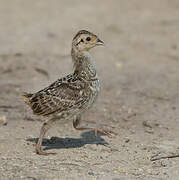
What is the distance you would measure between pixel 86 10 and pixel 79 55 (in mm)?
8436

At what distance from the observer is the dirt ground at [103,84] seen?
740cm

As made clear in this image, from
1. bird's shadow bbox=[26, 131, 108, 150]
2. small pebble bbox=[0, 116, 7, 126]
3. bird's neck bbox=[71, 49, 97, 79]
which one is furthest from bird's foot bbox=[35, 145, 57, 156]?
small pebble bbox=[0, 116, 7, 126]

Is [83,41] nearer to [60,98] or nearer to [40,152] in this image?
[60,98]

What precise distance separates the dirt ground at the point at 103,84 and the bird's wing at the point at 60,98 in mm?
641

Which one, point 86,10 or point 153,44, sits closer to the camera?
point 153,44

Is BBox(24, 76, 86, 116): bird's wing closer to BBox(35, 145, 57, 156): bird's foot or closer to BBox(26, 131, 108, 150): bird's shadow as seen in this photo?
BBox(35, 145, 57, 156): bird's foot

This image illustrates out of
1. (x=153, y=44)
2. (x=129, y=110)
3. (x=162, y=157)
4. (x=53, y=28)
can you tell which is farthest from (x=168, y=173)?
(x=53, y=28)

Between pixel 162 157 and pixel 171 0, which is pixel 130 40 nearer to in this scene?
pixel 171 0

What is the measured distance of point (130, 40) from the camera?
14.5m

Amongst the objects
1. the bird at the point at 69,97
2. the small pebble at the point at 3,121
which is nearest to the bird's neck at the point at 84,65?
the bird at the point at 69,97

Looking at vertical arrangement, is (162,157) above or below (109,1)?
below

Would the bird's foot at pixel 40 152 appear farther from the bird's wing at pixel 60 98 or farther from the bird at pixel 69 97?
the bird's wing at pixel 60 98

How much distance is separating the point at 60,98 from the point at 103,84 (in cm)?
403

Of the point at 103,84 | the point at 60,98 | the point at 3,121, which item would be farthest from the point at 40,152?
the point at 103,84
